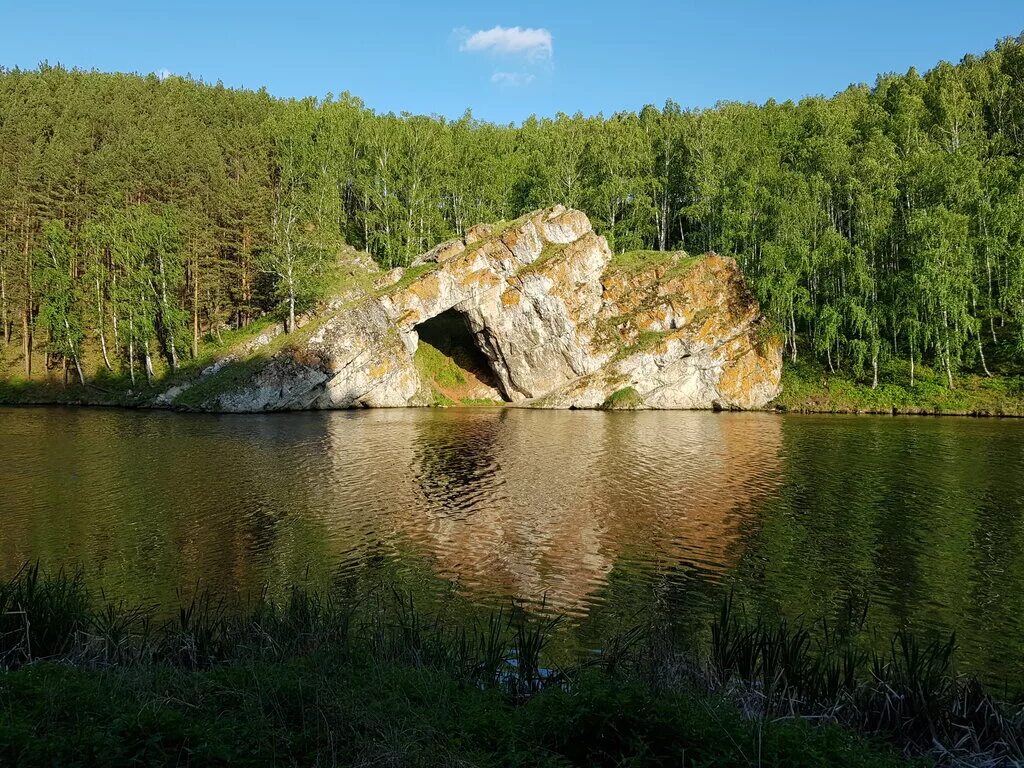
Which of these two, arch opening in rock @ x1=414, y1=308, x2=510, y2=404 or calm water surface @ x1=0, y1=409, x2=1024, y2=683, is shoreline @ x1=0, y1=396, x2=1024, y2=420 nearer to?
arch opening in rock @ x1=414, y1=308, x2=510, y2=404

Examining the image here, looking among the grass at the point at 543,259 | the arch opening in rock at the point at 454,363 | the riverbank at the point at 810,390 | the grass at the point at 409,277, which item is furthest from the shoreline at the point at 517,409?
the grass at the point at 543,259

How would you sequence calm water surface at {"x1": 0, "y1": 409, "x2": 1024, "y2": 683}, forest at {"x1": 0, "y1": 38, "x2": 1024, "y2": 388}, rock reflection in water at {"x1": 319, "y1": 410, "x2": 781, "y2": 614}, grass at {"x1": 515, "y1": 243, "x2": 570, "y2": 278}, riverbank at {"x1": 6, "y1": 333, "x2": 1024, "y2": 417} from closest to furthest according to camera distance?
calm water surface at {"x1": 0, "y1": 409, "x2": 1024, "y2": 683} → rock reflection in water at {"x1": 319, "y1": 410, "x2": 781, "y2": 614} → riverbank at {"x1": 6, "y1": 333, "x2": 1024, "y2": 417} → forest at {"x1": 0, "y1": 38, "x2": 1024, "y2": 388} → grass at {"x1": 515, "y1": 243, "x2": 570, "y2": 278}

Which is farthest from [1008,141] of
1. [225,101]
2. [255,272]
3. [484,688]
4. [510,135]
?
[225,101]

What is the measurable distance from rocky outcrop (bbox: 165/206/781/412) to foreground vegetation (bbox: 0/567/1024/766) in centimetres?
5300

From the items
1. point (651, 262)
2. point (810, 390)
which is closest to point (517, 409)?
point (651, 262)

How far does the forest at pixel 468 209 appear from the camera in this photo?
6406 centimetres

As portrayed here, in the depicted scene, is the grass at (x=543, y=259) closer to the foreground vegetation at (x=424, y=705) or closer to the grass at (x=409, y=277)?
the grass at (x=409, y=277)

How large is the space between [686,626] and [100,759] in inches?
473

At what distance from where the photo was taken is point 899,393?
199 feet

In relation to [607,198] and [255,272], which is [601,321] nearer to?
[607,198]

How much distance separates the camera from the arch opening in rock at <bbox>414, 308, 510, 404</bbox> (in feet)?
239

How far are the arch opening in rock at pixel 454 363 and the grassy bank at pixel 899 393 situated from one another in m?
32.0

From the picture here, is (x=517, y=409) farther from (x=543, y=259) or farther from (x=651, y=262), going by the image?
(x=651, y=262)

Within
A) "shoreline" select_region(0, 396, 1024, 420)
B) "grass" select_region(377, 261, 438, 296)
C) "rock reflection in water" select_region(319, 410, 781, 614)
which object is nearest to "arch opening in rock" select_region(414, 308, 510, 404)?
"shoreline" select_region(0, 396, 1024, 420)
